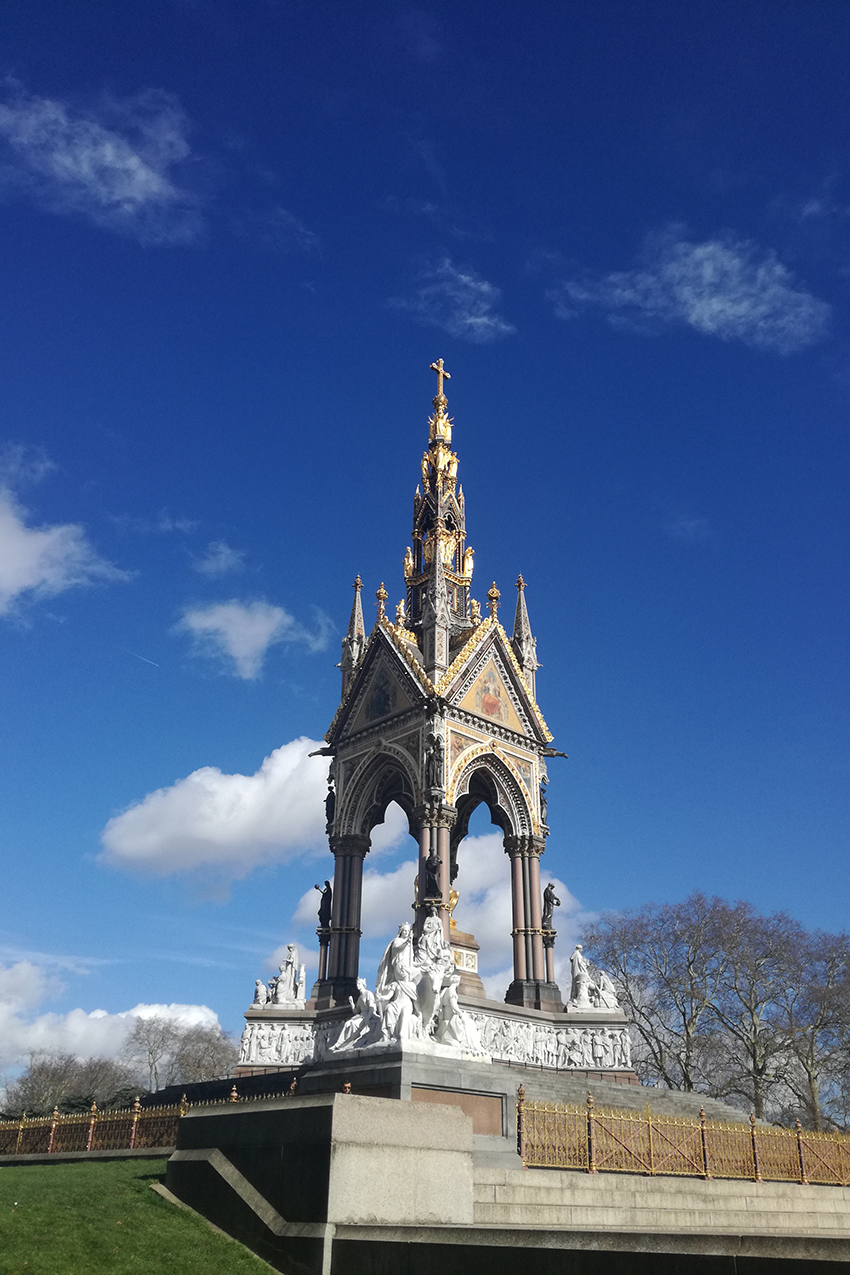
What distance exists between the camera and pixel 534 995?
27.7 m

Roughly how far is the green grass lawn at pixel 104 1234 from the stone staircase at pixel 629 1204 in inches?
118

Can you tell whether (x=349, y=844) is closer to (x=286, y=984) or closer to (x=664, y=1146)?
(x=286, y=984)

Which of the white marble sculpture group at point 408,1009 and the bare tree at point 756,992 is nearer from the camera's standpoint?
the white marble sculpture group at point 408,1009

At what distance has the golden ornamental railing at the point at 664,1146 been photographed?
529 inches

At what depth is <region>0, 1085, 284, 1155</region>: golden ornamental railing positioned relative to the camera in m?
14.7

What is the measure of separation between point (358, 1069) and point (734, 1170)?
6264mm

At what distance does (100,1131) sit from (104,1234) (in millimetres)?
6951

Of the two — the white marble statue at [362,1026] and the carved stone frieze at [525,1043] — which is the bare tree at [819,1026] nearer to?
the carved stone frieze at [525,1043]

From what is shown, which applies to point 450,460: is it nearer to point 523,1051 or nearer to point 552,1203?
point 523,1051

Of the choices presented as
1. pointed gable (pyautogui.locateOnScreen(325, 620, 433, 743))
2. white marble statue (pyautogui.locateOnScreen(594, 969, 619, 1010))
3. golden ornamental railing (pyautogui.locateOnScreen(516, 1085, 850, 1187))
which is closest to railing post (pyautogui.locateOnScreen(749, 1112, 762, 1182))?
golden ornamental railing (pyautogui.locateOnScreen(516, 1085, 850, 1187))

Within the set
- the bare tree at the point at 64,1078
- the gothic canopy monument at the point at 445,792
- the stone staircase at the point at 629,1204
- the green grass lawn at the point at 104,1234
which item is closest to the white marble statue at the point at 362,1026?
the stone staircase at the point at 629,1204

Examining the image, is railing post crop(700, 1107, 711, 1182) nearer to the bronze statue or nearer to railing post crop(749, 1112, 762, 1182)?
railing post crop(749, 1112, 762, 1182)

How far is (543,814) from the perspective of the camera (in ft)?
101

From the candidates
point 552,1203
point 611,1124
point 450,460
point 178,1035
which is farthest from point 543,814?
point 178,1035
